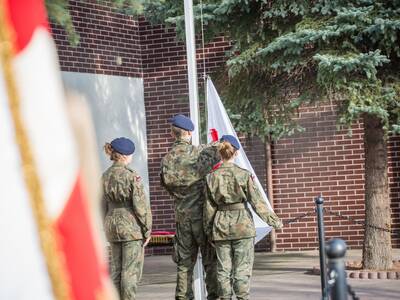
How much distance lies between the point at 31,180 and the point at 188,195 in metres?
8.65

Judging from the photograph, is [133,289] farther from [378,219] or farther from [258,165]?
[258,165]

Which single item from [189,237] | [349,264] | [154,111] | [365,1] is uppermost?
[365,1]

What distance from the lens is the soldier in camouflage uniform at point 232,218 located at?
962 centimetres

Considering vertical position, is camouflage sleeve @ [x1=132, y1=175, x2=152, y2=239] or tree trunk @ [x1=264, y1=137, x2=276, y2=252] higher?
camouflage sleeve @ [x1=132, y1=175, x2=152, y2=239]

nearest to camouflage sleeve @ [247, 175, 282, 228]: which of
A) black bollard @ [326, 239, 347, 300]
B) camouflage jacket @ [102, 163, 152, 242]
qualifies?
camouflage jacket @ [102, 163, 152, 242]

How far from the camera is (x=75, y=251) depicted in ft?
4.61

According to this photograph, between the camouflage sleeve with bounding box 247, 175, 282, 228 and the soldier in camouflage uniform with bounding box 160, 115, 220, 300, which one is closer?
the camouflage sleeve with bounding box 247, 175, 282, 228

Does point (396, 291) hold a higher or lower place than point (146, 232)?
lower

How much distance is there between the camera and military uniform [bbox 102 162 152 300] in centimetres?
953

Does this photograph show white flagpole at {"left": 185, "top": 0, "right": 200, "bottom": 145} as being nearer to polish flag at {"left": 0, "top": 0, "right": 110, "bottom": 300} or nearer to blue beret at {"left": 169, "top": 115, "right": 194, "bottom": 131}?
blue beret at {"left": 169, "top": 115, "right": 194, "bottom": 131}

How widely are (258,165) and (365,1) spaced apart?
18.4ft

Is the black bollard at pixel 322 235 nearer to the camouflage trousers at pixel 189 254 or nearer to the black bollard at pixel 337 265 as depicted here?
the camouflage trousers at pixel 189 254

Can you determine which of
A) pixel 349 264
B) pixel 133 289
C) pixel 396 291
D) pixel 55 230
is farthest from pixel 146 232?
pixel 55 230

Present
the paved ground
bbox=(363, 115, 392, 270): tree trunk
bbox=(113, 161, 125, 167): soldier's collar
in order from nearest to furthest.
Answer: bbox=(113, 161, 125, 167): soldier's collar
the paved ground
bbox=(363, 115, 392, 270): tree trunk
